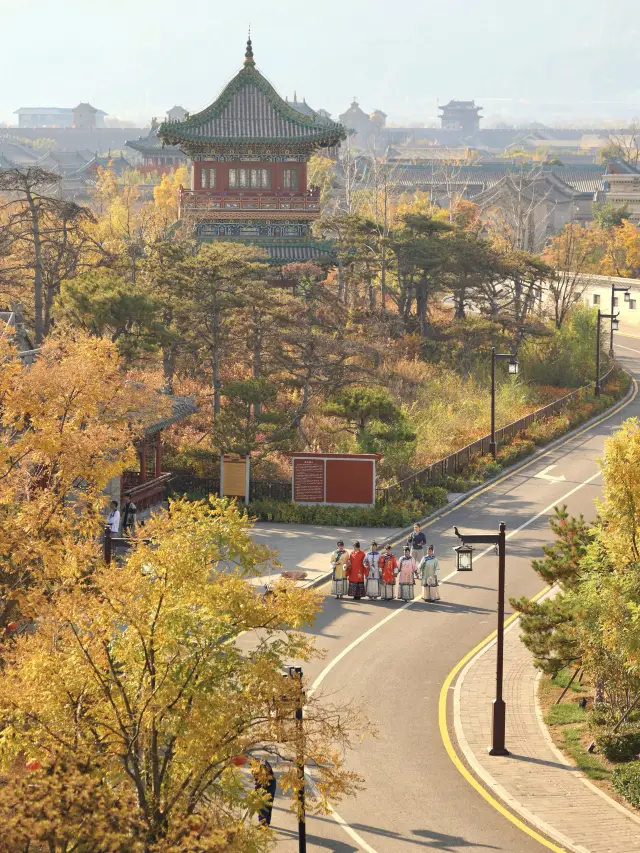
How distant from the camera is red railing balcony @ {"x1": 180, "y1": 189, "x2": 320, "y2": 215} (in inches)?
2259

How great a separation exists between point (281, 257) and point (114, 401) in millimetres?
31924

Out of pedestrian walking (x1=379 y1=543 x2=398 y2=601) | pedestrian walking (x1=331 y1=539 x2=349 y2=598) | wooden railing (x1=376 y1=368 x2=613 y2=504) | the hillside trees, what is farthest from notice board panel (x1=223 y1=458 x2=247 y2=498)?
pedestrian walking (x1=379 y1=543 x2=398 y2=601)

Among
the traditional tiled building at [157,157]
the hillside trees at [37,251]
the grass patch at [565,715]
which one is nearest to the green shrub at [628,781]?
the grass patch at [565,715]

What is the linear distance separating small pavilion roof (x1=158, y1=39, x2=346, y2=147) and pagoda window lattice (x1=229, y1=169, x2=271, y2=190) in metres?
1.51

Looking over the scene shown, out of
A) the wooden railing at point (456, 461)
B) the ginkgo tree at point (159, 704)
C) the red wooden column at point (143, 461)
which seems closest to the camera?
the ginkgo tree at point (159, 704)

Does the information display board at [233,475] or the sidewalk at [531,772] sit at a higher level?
the information display board at [233,475]

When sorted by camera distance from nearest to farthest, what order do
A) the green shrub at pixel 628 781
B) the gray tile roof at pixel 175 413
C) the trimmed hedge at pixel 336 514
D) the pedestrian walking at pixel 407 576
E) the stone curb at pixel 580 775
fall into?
the stone curb at pixel 580 775 < the green shrub at pixel 628 781 < the pedestrian walking at pixel 407 576 < the gray tile roof at pixel 175 413 < the trimmed hedge at pixel 336 514

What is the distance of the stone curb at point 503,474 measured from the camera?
106 ft

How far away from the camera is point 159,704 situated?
45.2ft

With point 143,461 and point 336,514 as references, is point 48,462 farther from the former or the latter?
point 336,514

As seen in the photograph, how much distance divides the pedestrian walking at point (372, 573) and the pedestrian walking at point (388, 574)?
9 centimetres

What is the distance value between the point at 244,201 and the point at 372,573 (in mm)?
30326

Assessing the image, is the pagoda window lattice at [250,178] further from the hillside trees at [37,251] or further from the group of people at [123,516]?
the group of people at [123,516]

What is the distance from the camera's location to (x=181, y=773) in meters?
14.1
